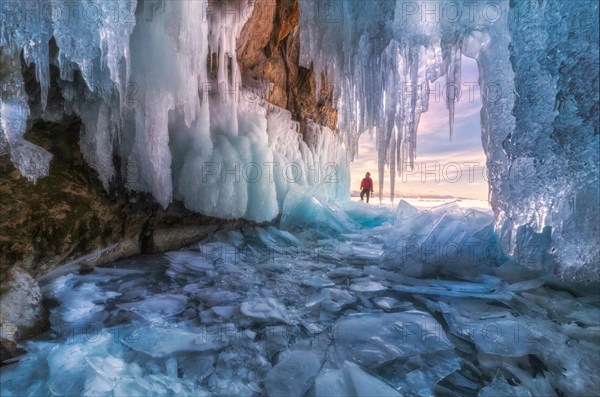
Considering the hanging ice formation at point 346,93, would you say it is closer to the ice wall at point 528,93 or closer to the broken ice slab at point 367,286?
the ice wall at point 528,93

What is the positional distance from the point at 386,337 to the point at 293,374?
2.22 ft

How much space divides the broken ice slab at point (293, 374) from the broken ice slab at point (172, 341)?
44cm

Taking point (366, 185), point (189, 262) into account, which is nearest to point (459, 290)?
point (189, 262)

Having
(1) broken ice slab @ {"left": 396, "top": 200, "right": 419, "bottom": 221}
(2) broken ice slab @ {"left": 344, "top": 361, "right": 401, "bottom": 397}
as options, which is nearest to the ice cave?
(2) broken ice slab @ {"left": 344, "top": 361, "right": 401, "bottom": 397}

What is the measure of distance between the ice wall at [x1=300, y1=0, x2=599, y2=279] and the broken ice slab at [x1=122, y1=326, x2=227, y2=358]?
8.38ft

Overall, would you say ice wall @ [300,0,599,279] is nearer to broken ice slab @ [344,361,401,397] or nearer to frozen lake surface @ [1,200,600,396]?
frozen lake surface @ [1,200,600,396]

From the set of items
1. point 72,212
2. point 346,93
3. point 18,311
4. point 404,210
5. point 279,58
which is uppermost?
point 279,58

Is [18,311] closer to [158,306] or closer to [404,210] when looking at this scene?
[158,306]

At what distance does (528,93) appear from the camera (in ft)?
7.93

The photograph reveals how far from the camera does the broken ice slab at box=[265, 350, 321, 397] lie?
141cm

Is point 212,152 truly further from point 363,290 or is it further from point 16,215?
point 363,290

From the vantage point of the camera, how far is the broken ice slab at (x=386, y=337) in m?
1.69

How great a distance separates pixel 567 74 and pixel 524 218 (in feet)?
3.66

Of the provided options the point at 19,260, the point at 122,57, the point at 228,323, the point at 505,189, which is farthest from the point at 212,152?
the point at 505,189
